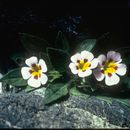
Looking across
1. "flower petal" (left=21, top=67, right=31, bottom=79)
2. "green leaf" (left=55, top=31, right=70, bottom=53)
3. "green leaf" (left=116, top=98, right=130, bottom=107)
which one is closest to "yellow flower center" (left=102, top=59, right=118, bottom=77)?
"green leaf" (left=116, top=98, right=130, bottom=107)

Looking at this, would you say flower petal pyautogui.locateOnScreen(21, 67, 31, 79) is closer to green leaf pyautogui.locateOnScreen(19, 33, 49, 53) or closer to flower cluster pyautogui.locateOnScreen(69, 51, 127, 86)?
green leaf pyautogui.locateOnScreen(19, 33, 49, 53)

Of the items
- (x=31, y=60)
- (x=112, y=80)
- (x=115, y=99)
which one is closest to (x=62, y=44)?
(x=31, y=60)

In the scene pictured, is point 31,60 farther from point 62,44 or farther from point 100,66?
→ point 100,66

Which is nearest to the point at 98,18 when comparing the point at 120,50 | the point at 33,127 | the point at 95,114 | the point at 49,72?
the point at 120,50

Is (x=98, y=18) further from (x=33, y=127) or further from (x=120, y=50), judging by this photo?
(x=33, y=127)

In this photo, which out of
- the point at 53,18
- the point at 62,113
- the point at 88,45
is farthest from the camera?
the point at 53,18

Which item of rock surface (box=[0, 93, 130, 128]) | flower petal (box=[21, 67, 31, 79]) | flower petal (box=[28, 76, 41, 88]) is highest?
flower petal (box=[21, 67, 31, 79])
